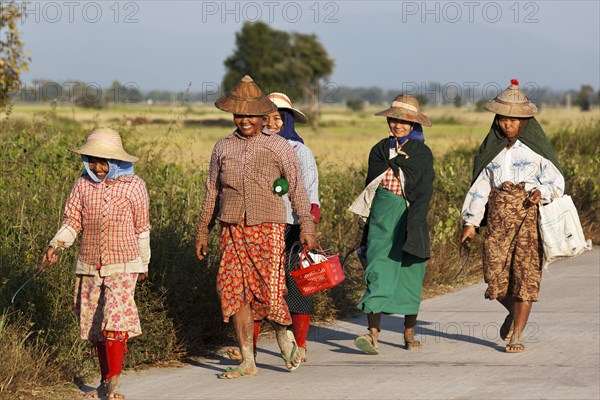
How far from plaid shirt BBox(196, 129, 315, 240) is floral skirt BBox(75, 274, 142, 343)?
0.91 meters

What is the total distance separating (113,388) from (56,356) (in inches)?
30.1

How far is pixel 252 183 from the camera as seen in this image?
759 cm

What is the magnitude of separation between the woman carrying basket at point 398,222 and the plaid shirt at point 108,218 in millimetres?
→ 2097

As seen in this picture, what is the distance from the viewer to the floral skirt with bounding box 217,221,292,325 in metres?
7.60

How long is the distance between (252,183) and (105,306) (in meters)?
1.30

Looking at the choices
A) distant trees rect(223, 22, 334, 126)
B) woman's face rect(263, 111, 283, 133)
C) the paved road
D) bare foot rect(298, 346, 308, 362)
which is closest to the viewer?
the paved road

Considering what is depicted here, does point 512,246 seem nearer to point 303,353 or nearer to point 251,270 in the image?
point 303,353

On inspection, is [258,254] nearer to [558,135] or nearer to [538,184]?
[538,184]

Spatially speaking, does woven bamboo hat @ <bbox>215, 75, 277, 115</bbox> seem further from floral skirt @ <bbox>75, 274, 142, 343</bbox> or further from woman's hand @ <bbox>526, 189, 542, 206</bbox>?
woman's hand @ <bbox>526, 189, 542, 206</bbox>

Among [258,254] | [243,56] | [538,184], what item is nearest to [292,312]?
[258,254]

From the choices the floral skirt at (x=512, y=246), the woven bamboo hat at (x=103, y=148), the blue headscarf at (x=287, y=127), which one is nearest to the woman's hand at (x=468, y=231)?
the floral skirt at (x=512, y=246)

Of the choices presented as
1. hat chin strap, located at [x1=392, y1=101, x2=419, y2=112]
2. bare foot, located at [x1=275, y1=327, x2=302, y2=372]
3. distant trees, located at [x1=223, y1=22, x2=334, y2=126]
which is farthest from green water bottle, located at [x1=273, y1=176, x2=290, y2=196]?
distant trees, located at [x1=223, y1=22, x2=334, y2=126]

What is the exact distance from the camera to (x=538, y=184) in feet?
27.5

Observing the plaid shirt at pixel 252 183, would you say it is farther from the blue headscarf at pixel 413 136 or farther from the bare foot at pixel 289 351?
the blue headscarf at pixel 413 136
